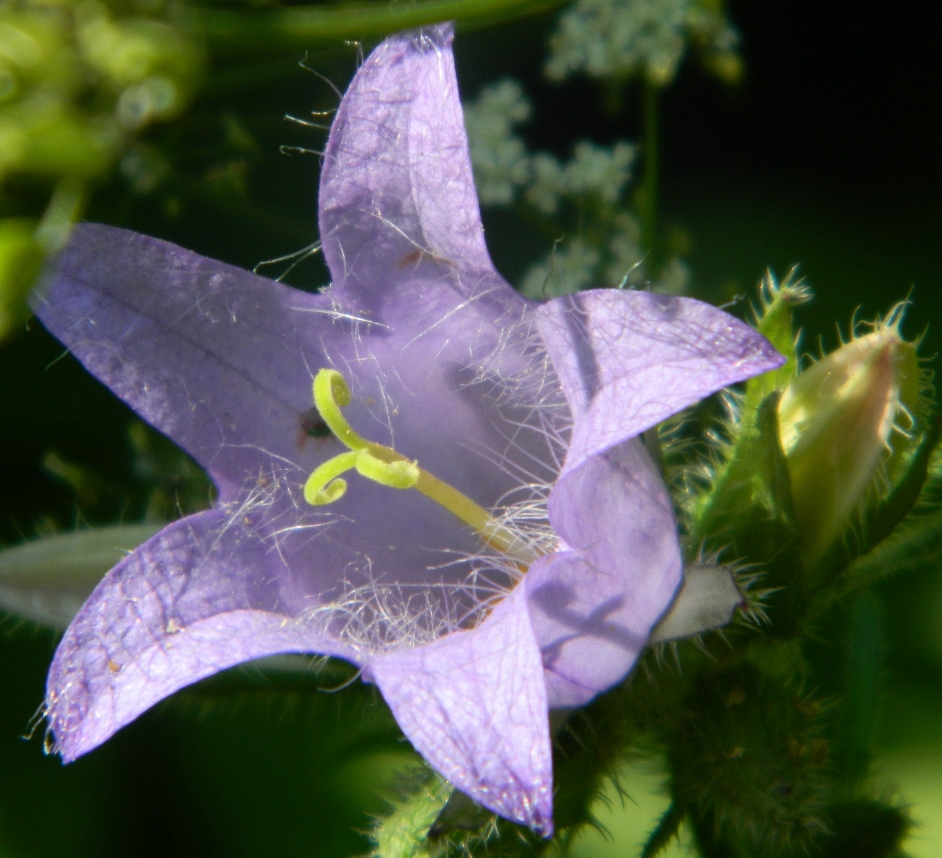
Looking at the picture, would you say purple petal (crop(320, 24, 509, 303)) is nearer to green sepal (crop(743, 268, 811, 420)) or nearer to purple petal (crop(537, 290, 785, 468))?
purple petal (crop(537, 290, 785, 468))

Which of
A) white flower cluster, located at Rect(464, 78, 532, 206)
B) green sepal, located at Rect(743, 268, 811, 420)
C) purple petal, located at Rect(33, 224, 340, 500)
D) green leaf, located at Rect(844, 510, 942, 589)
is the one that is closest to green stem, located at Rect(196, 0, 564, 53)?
purple petal, located at Rect(33, 224, 340, 500)

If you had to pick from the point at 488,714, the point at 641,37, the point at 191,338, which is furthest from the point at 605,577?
the point at 641,37

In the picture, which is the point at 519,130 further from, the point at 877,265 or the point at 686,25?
the point at 877,265

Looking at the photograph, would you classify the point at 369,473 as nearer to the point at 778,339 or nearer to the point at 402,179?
the point at 402,179

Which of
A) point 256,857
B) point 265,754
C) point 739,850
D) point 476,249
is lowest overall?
point 256,857

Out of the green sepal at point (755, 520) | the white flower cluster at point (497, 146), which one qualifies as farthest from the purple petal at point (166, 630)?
the white flower cluster at point (497, 146)

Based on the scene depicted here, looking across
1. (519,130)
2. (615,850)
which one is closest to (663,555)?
(615,850)
